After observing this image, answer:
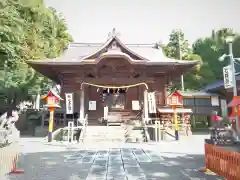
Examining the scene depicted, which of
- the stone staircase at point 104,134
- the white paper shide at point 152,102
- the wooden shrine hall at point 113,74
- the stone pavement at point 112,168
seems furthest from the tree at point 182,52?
the stone pavement at point 112,168

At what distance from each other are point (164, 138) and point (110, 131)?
12.4 ft

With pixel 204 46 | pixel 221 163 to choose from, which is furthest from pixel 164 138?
pixel 204 46

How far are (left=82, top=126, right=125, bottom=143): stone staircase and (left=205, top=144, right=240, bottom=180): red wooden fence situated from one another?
7.97m

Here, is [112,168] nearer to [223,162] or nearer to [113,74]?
[223,162]

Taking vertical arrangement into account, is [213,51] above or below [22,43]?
above

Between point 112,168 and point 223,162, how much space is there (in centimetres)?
309

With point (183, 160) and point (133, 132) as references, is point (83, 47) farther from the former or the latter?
point (183, 160)

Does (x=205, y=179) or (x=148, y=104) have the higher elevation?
(x=148, y=104)

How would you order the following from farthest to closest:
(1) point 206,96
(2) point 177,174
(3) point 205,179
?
1. (1) point 206,96
2. (2) point 177,174
3. (3) point 205,179

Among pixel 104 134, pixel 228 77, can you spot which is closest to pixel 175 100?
pixel 228 77

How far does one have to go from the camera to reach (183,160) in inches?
289

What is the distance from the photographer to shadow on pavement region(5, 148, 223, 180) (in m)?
5.40

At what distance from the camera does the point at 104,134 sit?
14.0 m

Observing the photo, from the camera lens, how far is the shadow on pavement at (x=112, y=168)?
540 centimetres
